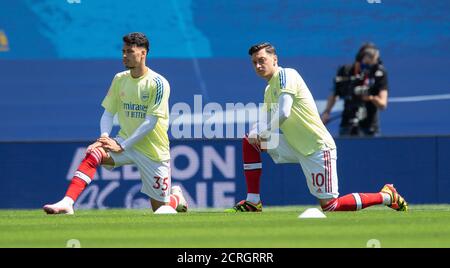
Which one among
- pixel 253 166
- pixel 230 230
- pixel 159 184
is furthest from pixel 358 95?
pixel 230 230

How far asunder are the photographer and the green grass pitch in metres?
6.50

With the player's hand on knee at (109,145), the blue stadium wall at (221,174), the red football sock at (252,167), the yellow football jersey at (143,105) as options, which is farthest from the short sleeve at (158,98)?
the blue stadium wall at (221,174)

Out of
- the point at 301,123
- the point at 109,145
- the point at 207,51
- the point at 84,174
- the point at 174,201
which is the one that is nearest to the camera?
the point at 84,174

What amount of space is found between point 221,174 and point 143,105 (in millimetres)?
4443

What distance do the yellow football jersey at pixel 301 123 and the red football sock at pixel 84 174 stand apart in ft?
5.74

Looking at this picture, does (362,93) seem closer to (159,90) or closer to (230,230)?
(159,90)

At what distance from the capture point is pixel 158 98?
1204 cm

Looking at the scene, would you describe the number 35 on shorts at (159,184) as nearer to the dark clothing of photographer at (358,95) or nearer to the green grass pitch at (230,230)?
the green grass pitch at (230,230)

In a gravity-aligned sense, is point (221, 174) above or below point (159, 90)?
below

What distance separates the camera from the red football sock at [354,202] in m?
11.9

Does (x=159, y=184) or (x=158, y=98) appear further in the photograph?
(x=159, y=184)

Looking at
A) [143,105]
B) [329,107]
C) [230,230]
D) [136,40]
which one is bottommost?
[230,230]

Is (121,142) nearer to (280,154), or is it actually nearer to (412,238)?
(280,154)

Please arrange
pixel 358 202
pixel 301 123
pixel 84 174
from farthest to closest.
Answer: pixel 301 123 < pixel 358 202 < pixel 84 174
